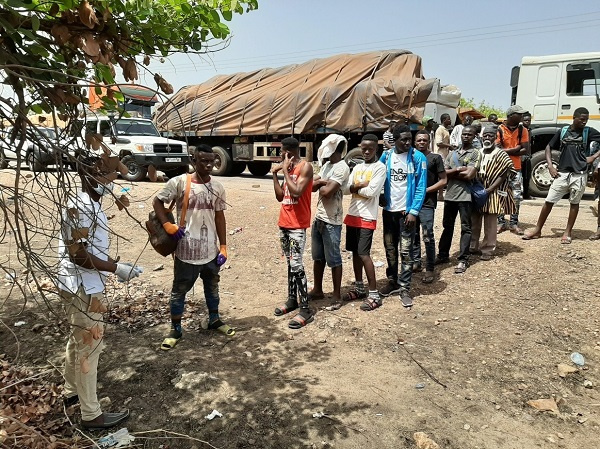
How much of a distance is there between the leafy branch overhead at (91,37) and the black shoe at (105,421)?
6.04 ft

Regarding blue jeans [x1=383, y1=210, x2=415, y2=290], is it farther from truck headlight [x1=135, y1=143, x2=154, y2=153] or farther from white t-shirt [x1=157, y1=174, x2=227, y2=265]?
truck headlight [x1=135, y1=143, x2=154, y2=153]

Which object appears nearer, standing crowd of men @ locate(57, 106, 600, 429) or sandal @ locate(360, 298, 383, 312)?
standing crowd of men @ locate(57, 106, 600, 429)

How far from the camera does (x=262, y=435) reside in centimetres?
252

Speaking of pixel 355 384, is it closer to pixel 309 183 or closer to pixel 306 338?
pixel 306 338

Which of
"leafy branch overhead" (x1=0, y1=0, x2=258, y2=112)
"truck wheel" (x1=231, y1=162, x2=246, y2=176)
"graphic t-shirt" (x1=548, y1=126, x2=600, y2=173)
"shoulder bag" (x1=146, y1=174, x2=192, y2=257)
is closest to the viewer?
"leafy branch overhead" (x1=0, y1=0, x2=258, y2=112)

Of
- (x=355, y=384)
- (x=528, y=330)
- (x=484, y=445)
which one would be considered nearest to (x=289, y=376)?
(x=355, y=384)

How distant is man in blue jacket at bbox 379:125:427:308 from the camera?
4.18 m

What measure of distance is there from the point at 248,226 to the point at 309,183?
11.2ft

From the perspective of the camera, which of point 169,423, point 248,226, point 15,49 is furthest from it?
point 248,226

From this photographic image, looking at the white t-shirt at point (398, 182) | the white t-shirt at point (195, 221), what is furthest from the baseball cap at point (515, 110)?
the white t-shirt at point (195, 221)

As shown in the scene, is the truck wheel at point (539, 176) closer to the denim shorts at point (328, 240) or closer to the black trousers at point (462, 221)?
the black trousers at point (462, 221)

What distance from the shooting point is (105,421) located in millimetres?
2596

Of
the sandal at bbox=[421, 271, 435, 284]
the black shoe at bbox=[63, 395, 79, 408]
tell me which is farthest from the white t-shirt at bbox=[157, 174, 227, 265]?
the sandal at bbox=[421, 271, 435, 284]

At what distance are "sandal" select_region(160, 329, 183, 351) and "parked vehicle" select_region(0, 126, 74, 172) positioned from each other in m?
2.15
